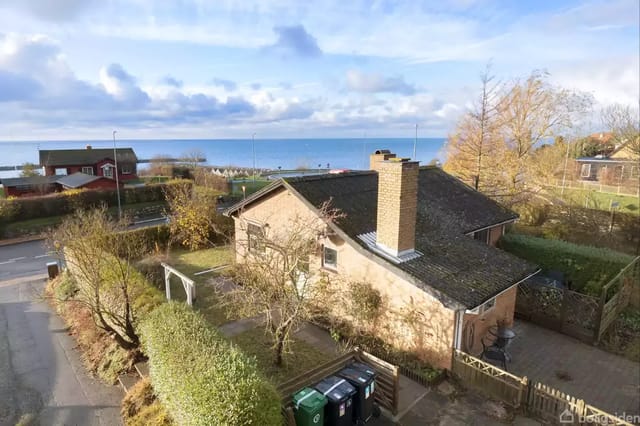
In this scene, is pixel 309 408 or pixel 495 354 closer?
pixel 309 408

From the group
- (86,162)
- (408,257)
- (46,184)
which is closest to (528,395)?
(408,257)

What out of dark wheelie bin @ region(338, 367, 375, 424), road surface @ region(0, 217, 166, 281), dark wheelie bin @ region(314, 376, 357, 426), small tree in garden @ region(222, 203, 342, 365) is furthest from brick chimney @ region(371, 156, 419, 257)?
road surface @ region(0, 217, 166, 281)

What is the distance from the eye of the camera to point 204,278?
1986cm

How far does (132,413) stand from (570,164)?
45.5m

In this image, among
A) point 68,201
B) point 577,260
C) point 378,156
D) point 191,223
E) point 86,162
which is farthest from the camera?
point 86,162

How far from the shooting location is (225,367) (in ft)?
A: 25.9

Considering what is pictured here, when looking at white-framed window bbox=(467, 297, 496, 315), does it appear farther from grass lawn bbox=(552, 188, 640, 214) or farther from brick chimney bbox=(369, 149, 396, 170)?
grass lawn bbox=(552, 188, 640, 214)

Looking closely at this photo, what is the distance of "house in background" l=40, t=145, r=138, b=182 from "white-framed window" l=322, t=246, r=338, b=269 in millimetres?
45401

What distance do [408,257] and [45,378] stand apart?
499 inches

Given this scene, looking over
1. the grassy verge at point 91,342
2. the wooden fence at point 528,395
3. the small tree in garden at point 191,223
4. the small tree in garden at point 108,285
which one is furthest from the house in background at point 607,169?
the grassy verge at point 91,342

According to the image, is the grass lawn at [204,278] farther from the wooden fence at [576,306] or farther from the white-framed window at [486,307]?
the wooden fence at [576,306]

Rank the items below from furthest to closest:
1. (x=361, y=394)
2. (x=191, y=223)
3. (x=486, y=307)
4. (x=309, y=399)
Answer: (x=191, y=223) → (x=486, y=307) → (x=361, y=394) → (x=309, y=399)

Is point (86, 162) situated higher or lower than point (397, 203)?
lower

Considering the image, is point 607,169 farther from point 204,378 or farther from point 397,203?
point 204,378
